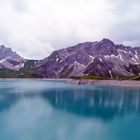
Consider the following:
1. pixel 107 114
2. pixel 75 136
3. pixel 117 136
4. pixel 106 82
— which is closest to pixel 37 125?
pixel 75 136

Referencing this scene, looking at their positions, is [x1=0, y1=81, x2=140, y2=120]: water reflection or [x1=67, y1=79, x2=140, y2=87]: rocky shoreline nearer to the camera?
[x1=0, y1=81, x2=140, y2=120]: water reflection

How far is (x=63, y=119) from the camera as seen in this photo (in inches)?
1746

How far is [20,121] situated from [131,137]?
18190mm

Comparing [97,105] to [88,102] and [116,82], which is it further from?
[116,82]

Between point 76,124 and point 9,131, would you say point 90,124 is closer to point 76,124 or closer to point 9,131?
point 76,124

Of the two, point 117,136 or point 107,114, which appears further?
point 107,114

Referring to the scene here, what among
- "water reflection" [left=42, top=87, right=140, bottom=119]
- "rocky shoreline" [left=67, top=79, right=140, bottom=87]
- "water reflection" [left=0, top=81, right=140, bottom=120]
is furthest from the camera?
"rocky shoreline" [left=67, top=79, right=140, bottom=87]

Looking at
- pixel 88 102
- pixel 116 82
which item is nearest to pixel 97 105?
pixel 88 102

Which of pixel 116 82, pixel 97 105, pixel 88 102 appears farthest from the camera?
pixel 116 82

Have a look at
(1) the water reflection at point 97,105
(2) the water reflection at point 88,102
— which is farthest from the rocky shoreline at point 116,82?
(1) the water reflection at point 97,105

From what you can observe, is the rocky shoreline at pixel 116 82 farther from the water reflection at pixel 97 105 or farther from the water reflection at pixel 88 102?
the water reflection at pixel 97 105

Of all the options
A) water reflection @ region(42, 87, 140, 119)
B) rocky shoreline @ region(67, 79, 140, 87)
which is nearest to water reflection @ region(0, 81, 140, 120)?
water reflection @ region(42, 87, 140, 119)

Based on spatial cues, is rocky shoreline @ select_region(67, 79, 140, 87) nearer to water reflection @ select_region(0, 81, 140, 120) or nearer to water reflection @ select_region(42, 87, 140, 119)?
water reflection @ select_region(0, 81, 140, 120)

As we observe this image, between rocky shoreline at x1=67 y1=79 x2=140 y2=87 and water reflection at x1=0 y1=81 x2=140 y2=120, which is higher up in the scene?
rocky shoreline at x1=67 y1=79 x2=140 y2=87
